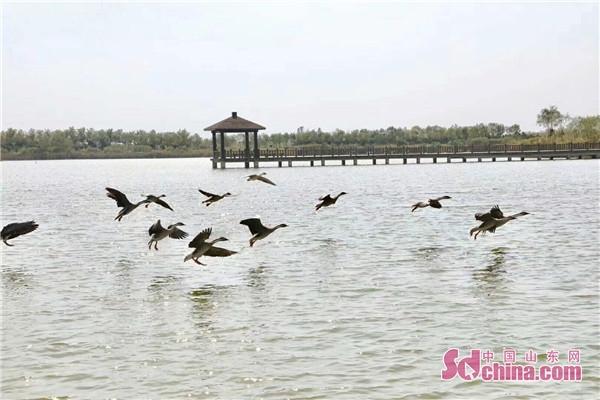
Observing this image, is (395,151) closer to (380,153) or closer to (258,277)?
(380,153)

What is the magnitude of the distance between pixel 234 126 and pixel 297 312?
192ft

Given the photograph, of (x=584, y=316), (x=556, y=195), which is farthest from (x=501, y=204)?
(x=584, y=316)

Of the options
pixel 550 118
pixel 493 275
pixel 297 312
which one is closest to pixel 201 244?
pixel 297 312

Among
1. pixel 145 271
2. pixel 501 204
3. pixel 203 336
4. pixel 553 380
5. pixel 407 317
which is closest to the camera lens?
pixel 553 380

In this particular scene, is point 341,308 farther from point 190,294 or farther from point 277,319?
point 190,294

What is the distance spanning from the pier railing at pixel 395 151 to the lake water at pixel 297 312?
56.6m

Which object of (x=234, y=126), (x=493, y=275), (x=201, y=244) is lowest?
(x=493, y=275)

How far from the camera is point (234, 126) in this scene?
69.8m

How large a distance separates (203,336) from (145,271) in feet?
20.5

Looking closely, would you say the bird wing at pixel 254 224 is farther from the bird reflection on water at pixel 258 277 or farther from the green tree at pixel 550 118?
the green tree at pixel 550 118

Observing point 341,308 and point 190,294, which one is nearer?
point 341,308

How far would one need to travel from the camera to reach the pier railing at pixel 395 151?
8100 cm

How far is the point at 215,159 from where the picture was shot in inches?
3184

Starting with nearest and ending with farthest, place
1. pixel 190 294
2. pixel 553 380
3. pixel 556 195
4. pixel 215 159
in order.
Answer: pixel 553 380 → pixel 190 294 → pixel 556 195 → pixel 215 159
